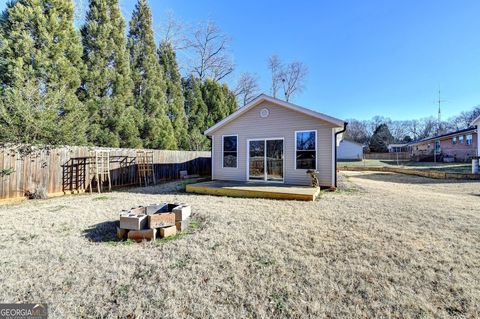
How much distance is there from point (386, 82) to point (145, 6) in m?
19.5

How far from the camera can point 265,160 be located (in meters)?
9.50

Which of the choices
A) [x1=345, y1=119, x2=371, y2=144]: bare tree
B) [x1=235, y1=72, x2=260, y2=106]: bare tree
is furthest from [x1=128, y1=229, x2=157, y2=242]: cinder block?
[x1=345, y1=119, x2=371, y2=144]: bare tree

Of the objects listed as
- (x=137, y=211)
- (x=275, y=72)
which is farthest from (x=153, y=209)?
(x=275, y=72)

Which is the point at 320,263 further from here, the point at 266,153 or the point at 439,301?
the point at 266,153

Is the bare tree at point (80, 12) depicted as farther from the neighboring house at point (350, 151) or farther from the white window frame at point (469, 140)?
the neighboring house at point (350, 151)

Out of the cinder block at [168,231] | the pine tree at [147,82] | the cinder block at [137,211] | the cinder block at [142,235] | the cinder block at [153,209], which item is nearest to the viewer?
the cinder block at [142,235]

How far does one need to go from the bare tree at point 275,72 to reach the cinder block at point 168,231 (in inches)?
980

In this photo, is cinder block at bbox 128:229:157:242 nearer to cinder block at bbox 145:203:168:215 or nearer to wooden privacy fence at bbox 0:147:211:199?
cinder block at bbox 145:203:168:215

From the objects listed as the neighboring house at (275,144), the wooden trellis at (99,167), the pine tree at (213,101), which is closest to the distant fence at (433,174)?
the neighboring house at (275,144)

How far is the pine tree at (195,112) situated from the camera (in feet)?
57.7

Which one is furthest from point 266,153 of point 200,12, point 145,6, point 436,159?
point 436,159

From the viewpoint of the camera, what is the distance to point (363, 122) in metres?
53.5

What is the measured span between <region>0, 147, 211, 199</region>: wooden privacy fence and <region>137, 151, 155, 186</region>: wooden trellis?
0.26m

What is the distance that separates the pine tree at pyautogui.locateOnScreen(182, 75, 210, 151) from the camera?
17.6 meters
